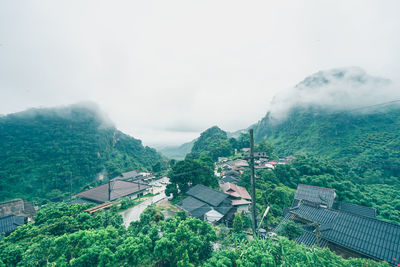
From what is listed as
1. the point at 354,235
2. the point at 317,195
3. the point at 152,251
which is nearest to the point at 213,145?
the point at 317,195

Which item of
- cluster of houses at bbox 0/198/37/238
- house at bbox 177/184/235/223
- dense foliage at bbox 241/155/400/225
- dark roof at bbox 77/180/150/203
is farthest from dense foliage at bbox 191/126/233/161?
cluster of houses at bbox 0/198/37/238

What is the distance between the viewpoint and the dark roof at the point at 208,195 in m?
24.1

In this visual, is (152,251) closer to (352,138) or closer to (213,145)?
(213,145)

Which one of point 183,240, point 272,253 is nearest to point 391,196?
point 272,253

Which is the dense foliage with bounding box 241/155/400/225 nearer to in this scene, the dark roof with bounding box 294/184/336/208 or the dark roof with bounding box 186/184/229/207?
the dark roof with bounding box 294/184/336/208

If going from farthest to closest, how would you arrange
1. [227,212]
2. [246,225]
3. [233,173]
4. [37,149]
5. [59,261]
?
[37,149], [233,173], [227,212], [246,225], [59,261]

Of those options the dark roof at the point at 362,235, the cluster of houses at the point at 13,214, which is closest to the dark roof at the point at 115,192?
the cluster of houses at the point at 13,214

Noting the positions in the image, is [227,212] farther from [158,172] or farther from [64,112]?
[64,112]

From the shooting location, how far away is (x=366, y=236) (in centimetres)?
1202

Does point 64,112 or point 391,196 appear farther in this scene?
point 64,112

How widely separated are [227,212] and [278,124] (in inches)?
4124

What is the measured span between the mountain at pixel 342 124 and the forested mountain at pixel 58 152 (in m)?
80.1

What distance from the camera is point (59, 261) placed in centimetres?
789

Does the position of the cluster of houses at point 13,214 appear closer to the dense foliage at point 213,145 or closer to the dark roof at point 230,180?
the dark roof at point 230,180
